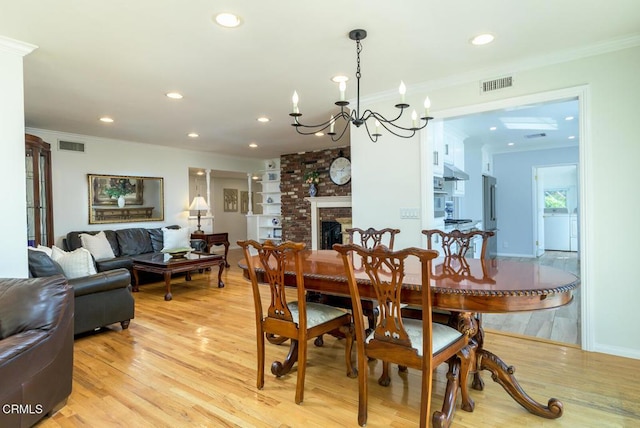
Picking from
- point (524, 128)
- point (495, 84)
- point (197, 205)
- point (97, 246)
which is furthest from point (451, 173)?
point (97, 246)

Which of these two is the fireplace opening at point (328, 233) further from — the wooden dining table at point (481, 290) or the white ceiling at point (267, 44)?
the wooden dining table at point (481, 290)

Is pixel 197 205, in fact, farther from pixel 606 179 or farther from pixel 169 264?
pixel 606 179

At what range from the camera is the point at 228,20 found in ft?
7.43

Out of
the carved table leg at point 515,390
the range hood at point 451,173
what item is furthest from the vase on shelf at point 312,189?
the carved table leg at point 515,390

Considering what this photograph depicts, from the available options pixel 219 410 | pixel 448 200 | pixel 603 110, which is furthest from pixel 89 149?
pixel 603 110

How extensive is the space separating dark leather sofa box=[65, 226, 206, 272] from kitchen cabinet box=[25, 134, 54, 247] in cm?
62

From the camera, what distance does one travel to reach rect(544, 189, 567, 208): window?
8913 millimetres

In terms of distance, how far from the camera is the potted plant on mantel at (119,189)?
240 inches

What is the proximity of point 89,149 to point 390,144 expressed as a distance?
4920 mm

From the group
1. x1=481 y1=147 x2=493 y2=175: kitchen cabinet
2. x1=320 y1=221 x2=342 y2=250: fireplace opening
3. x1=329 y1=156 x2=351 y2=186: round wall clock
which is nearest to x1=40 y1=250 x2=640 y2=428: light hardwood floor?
x1=320 y1=221 x2=342 y2=250: fireplace opening

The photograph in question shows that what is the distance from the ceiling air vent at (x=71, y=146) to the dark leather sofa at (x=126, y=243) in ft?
4.26

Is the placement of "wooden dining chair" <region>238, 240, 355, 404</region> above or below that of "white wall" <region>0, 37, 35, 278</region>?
below

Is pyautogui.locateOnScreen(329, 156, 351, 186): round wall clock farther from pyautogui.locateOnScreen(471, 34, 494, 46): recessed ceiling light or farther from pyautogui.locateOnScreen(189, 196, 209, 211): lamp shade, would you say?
pyautogui.locateOnScreen(471, 34, 494, 46): recessed ceiling light

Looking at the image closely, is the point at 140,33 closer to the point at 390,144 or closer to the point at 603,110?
the point at 390,144
